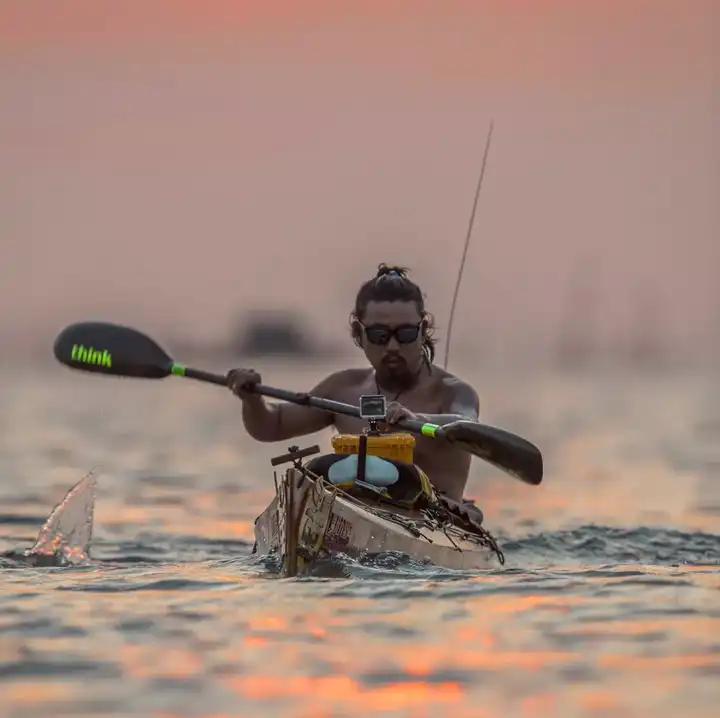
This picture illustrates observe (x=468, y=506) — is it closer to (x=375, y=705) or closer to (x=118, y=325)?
(x=118, y=325)

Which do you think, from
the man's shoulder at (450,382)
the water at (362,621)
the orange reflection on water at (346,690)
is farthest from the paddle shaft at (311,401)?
the orange reflection on water at (346,690)

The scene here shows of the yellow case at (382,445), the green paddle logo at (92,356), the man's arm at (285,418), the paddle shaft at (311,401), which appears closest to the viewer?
the yellow case at (382,445)

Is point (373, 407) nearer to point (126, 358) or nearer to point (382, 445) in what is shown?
point (382, 445)

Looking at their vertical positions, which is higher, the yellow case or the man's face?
the man's face

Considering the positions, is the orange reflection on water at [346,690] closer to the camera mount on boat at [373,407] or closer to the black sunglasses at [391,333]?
the camera mount on boat at [373,407]

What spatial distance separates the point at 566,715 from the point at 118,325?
6862 millimetres

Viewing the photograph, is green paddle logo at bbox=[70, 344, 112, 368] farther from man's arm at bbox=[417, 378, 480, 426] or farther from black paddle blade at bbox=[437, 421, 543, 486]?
black paddle blade at bbox=[437, 421, 543, 486]

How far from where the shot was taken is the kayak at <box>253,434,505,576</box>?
1095 centimetres

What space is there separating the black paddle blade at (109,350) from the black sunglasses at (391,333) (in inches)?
73.1

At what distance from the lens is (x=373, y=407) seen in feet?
38.0

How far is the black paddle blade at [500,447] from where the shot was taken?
11344 mm

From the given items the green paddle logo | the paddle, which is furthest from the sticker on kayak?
the green paddle logo

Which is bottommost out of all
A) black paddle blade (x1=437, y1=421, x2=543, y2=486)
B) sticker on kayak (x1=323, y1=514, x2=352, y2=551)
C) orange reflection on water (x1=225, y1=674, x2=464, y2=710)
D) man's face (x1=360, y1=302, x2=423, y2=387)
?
orange reflection on water (x1=225, y1=674, x2=464, y2=710)

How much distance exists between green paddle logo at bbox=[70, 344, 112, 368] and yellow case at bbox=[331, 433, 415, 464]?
2738mm
